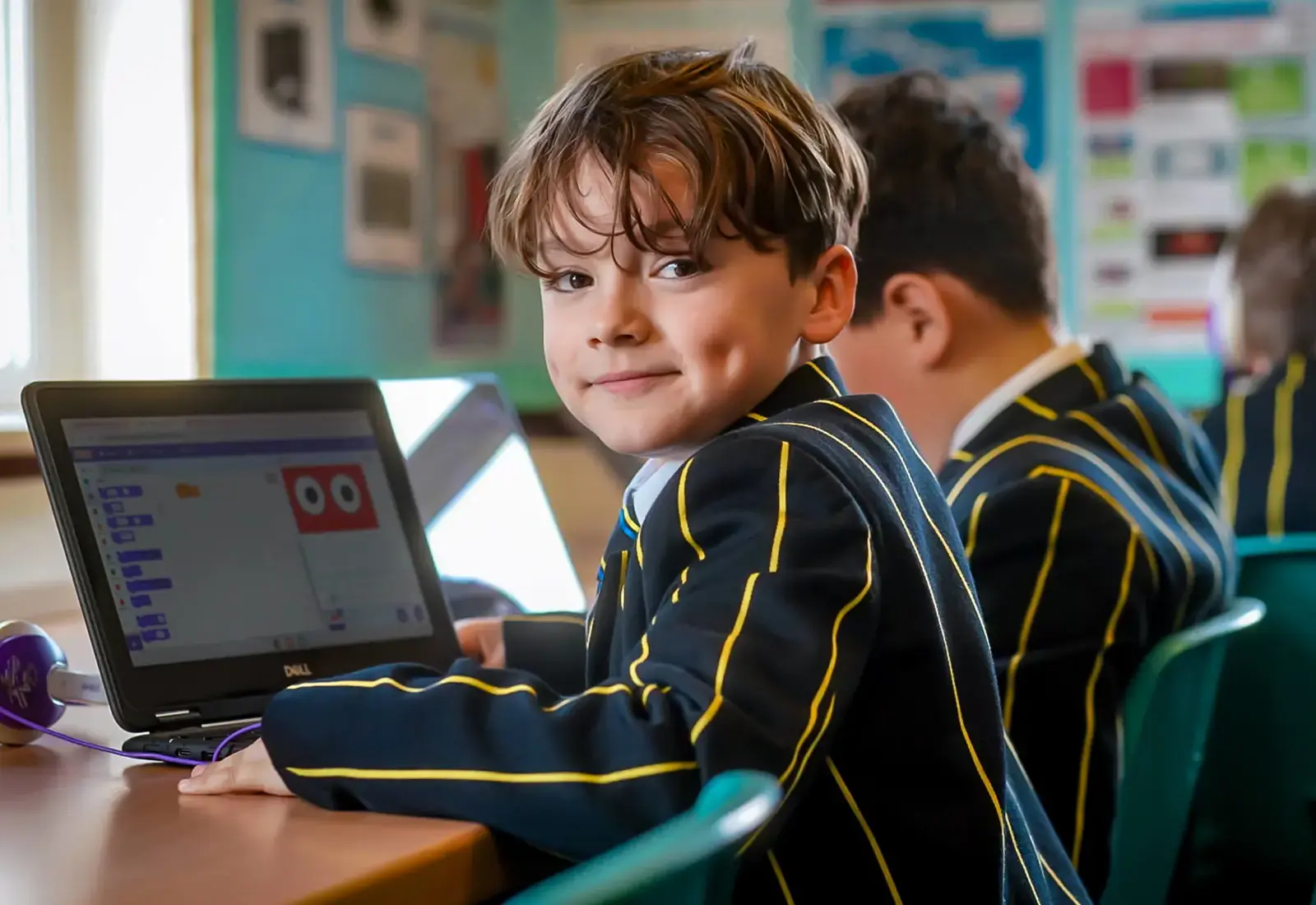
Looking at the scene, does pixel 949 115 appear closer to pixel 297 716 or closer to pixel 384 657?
pixel 384 657

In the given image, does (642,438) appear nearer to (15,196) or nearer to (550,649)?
(550,649)

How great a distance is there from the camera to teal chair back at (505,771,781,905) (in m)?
0.53

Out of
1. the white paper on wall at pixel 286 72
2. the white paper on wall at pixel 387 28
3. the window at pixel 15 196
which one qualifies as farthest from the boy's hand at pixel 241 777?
the white paper on wall at pixel 387 28

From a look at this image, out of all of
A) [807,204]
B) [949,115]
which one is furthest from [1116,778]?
[949,115]

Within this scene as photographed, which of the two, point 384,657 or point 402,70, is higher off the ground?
point 402,70

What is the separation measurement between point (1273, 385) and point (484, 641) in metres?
1.44

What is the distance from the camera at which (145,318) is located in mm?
2059

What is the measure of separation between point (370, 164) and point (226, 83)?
378 millimetres

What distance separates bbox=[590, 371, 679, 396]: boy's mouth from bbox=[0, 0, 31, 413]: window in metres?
1.19

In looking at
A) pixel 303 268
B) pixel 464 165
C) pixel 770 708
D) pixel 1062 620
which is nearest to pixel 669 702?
pixel 770 708

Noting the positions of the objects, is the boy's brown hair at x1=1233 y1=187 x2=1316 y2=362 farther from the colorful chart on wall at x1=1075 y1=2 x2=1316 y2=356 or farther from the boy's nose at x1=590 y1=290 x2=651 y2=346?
the boy's nose at x1=590 y1=290 x2=651 y2=346

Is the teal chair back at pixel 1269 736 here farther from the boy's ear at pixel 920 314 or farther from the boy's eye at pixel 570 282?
the boy's eye at pixel 570 282

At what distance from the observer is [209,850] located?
80 cm

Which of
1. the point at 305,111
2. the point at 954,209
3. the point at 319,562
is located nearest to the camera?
the point at 319,562
